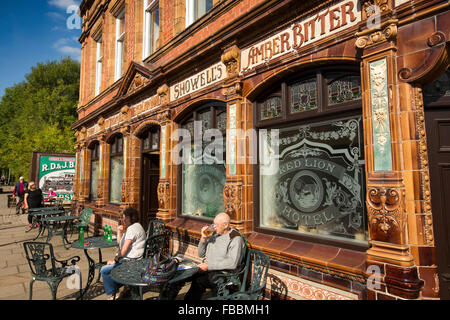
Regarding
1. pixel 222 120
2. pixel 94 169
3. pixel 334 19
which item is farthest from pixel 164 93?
pixel 94 169

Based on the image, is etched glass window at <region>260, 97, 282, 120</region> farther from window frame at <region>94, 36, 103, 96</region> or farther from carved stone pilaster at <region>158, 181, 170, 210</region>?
window frame at <region>94, 36, 103, 96</region>

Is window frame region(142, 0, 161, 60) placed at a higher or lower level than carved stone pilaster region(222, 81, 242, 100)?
higher

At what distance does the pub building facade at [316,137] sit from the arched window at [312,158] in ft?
0.05

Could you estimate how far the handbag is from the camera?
291cm

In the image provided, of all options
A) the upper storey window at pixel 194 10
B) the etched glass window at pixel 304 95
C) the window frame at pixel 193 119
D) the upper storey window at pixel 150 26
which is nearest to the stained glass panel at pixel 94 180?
the upper storey window at pixel 150 26

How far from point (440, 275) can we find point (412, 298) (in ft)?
1.45

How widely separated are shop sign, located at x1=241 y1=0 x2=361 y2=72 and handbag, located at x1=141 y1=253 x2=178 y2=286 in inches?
127

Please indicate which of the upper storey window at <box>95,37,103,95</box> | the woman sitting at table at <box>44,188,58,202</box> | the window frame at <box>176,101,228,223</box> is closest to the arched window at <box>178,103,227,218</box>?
the window frame at <box>176,101,228,223</box>

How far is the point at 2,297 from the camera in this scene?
13.7ft

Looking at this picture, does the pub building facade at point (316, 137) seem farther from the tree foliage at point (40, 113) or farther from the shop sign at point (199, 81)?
the tree foliage at point (40, 113)

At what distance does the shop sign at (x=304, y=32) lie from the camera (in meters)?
3.21

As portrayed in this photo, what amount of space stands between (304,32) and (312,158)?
173cm

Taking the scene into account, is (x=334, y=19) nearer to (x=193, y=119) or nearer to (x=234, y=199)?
(x=234, y=199)
